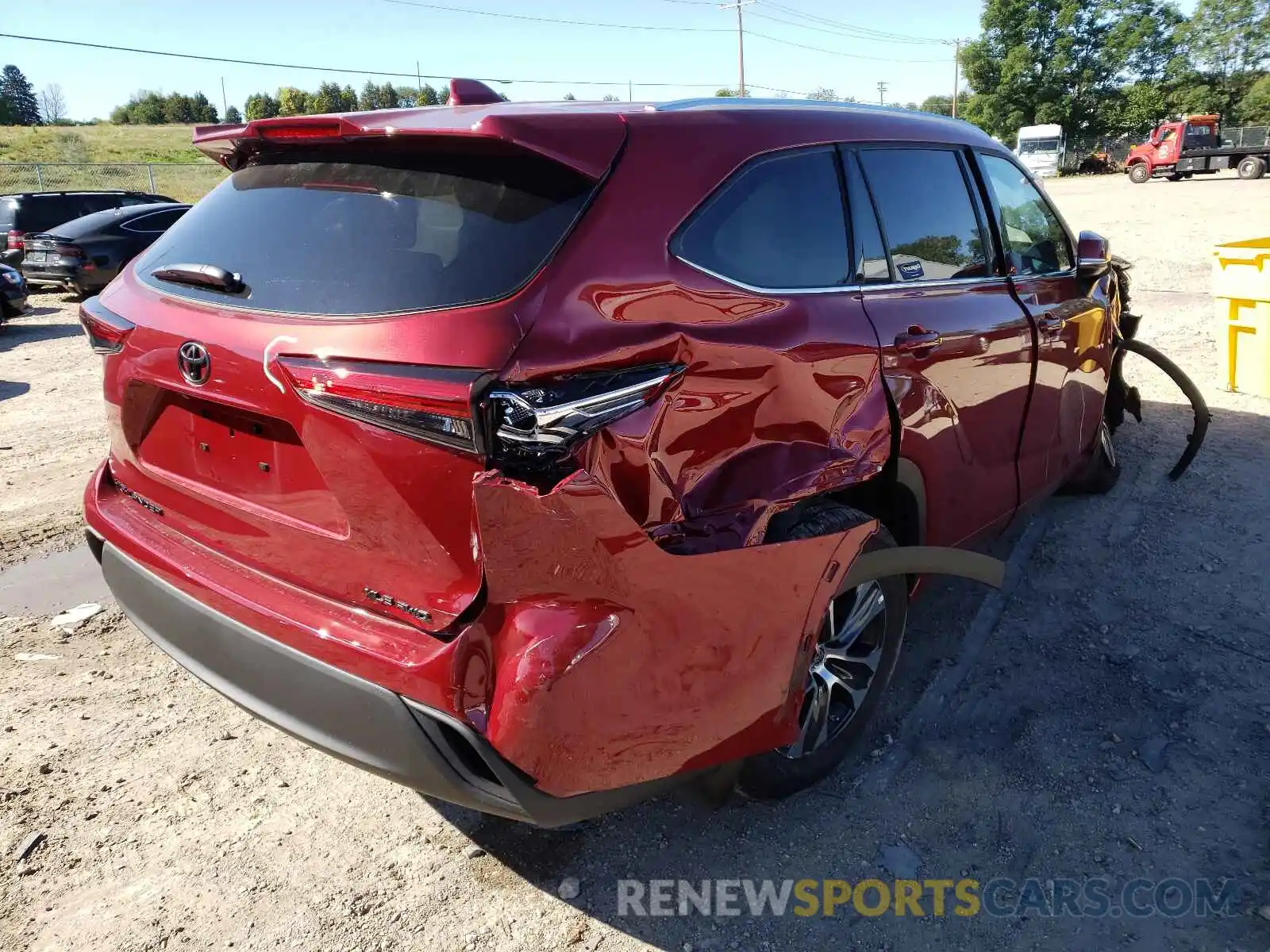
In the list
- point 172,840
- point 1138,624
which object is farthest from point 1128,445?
point 172,840

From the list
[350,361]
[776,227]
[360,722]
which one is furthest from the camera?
[776,227]

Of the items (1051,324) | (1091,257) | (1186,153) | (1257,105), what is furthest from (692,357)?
(1257,105)

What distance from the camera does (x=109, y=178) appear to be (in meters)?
30.8

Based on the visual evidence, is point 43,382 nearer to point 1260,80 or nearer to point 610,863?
point 610,863

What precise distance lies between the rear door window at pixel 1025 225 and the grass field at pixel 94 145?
38214mm

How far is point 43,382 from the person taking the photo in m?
8.72

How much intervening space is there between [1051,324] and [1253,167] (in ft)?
131

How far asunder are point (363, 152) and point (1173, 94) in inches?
2806

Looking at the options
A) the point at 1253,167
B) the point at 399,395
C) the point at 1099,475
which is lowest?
the point at 1099,475

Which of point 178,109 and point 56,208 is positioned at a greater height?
point 178,109

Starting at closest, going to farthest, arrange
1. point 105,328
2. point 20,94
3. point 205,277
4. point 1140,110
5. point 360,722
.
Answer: point 360,722, point 205,277, point 105,328, point 1140,110, point 20,94

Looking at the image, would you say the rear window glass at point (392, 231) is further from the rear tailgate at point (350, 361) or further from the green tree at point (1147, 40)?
the green tree at point (1147, 40)

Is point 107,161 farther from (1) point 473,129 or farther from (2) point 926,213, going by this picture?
(1) point 473,129

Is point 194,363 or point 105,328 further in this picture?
point 105,328
